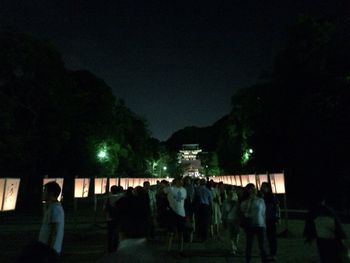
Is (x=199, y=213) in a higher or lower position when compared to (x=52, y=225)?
higher

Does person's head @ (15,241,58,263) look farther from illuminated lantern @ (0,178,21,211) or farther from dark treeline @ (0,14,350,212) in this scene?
dark treeline @ (0,14,350,212)

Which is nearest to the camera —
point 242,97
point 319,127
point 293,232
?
point 293,232

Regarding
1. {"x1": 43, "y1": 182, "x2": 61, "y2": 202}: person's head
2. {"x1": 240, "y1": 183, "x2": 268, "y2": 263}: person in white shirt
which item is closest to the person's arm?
{"x1": 43, "y1": 182, "x2": 61, "y2": 202}: person's head

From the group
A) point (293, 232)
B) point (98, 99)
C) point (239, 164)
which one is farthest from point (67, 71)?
point (239, 164)

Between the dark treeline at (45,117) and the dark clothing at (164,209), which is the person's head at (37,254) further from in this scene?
the dark treeline at (45,117)

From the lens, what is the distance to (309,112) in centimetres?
2367

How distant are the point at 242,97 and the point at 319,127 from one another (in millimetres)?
18497

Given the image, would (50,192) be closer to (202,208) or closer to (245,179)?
(202,208)

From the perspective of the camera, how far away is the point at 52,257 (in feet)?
16.1

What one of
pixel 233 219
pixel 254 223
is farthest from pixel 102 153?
pixel 254 223

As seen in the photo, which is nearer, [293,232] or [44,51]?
[293,232]

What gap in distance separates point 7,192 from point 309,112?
17982 millimetres

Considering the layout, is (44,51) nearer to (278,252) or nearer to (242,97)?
(278,252)

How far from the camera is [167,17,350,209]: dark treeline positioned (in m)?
22.4
